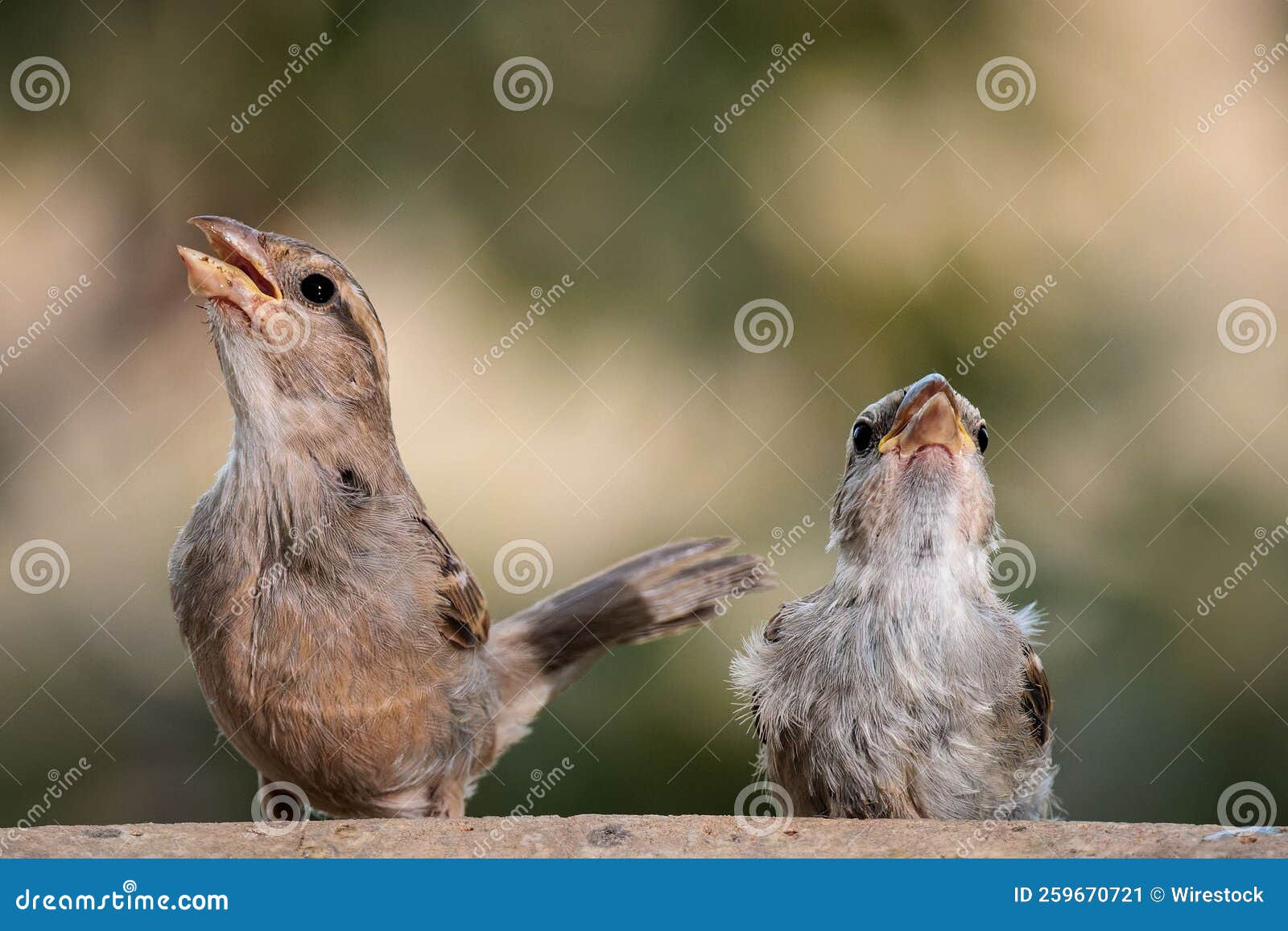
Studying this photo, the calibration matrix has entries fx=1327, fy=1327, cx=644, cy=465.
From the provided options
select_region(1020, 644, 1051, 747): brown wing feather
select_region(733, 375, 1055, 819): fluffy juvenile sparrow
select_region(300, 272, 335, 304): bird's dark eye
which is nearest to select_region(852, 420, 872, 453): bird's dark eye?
select_region(733, 375, 1055, 819): fluffy juvenile sparrow

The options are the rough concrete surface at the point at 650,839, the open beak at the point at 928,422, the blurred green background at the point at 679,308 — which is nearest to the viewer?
the rough concrete surface at the point at 650,839

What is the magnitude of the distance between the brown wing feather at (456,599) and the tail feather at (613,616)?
0.60 ft

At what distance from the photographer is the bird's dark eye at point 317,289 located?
236 cm

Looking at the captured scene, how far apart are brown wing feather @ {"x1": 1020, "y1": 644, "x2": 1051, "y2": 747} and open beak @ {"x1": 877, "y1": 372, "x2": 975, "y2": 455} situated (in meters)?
0.43

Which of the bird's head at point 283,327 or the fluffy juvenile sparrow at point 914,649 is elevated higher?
the fluffy juvenile sparrow at point 914,649

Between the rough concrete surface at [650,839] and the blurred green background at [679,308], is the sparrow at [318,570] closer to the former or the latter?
the rough concrete surface at [650,839]

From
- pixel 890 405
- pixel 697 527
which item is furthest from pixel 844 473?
pixel 697 527

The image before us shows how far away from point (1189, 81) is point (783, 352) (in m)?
1.26

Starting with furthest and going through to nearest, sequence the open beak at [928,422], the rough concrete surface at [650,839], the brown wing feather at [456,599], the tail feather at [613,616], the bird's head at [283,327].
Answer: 1. the tail feather at [613,616]
2. the brown wing feather at [456,599]
3. the bird's head at [283,327]
4. the open beak at [928,422]
5. the rough concrete surface at [650,839]

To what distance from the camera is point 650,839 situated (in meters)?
2.07

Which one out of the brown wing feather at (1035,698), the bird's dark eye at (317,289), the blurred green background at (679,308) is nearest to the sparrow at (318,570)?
the bird's dark eye at (317,289)
